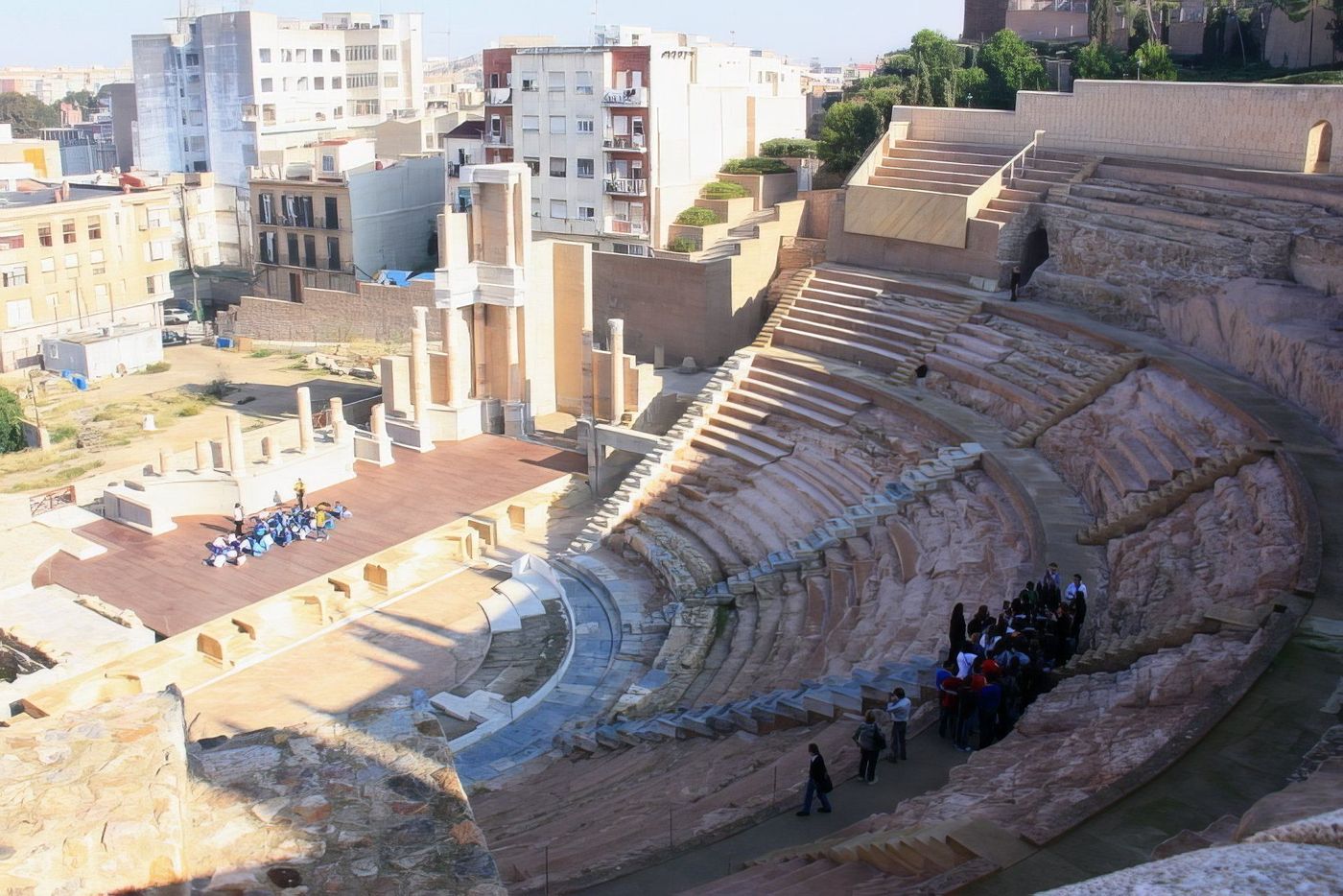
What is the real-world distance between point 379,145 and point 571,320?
32.1 m

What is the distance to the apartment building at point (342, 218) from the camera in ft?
171

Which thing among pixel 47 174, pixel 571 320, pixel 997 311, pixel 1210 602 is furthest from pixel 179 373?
pixel 1210 602

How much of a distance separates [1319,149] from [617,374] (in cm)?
1706

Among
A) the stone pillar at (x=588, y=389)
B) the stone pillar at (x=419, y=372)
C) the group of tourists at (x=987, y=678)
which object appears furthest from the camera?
the stone pillar at (x=419, y=372)

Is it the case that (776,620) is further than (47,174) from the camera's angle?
No

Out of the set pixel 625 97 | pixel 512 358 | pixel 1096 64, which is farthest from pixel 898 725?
pixel 625 97

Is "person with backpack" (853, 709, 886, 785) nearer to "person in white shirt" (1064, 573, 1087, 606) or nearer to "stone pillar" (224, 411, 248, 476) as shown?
"person in white shirt" (1064, 573, 1087, 606)

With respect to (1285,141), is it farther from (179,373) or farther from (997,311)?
(179,373)

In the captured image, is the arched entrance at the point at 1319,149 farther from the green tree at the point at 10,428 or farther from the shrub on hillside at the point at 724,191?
the green tree at the point at 10,428

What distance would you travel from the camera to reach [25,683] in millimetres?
21391

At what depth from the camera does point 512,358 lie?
34.7 metres

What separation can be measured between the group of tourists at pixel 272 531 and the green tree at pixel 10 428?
12.5 metres

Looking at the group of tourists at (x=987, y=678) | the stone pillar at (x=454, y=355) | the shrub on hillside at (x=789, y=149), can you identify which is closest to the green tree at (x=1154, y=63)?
the shrub on hillside at (x=789, y=149)

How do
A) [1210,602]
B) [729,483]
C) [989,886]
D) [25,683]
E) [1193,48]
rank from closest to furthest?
[989,886] < [1210,602] < [25,683] < [729,483] < [1193,48]
